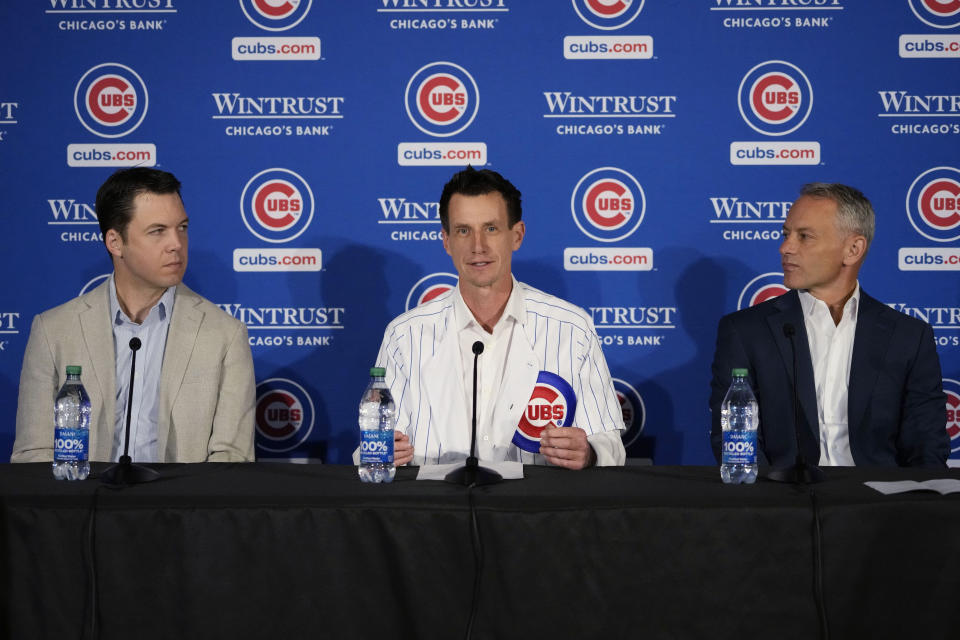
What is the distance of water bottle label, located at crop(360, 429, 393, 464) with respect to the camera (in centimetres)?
209

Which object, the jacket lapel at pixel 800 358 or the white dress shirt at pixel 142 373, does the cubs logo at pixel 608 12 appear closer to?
the jacket lapel at pixel 800 358

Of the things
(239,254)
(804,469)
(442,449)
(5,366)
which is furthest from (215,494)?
(5,366)

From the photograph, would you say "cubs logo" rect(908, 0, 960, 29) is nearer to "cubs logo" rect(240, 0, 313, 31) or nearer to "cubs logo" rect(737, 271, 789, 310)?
"cubs logo" rect(737, 271, 789, 310)

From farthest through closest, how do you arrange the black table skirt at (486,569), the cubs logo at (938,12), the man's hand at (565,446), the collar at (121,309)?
1. the cubs logo at (938,12)
2. the collar at (121,309)
3. the man's hand at (565,446)
4. the black table skirt at (486,569)

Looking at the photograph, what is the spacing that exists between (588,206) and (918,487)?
2.03 meters

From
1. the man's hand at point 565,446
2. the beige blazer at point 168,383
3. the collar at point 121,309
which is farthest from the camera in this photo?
the collar at point 121,309

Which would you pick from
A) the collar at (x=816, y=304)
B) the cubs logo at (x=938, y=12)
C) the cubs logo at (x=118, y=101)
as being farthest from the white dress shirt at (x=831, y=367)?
the cubs logo at (x=118, y=101)

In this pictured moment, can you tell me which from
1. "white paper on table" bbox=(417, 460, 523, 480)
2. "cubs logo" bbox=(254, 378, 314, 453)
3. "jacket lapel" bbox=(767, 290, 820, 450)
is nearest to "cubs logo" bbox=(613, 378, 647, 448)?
"jacket lapel" bbox=(767, 290, 820, 450)

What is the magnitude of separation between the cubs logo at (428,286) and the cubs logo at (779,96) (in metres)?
1.37

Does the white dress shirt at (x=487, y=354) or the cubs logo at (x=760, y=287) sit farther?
the cubs logo at (x=760, y=287)

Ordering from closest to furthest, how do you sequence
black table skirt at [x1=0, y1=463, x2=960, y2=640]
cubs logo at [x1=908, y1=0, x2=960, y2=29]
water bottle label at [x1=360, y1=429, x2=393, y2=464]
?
black table skirt at [x1=0, y1=463, x2=960, y2=640] < water bottle label at [x1=360, y1=429, x2=393, y2=464] < cubs logo at [x1=908, y1=0, x2=960, y2=29]

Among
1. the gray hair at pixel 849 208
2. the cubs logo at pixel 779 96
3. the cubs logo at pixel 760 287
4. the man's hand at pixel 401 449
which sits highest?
the cubs logo at pixel 779 96

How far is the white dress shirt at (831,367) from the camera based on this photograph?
10.0 feet

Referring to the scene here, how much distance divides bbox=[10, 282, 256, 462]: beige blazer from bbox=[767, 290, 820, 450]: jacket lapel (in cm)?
175
